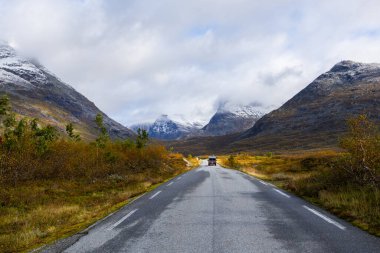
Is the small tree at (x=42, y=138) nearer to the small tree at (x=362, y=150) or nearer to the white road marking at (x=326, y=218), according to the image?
the small tree at (x=362, y=150)

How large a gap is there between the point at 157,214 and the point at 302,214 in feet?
13.3

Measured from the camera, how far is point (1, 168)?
70.9ft

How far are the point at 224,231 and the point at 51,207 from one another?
934 cm

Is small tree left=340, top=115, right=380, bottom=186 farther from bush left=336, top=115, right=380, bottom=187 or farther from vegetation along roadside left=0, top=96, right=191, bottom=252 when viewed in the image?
vegetation along roadside left=0, top=96, right=191, bottom=252

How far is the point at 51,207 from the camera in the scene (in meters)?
15.4

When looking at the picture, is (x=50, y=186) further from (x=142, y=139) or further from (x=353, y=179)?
(x=142, y=139)

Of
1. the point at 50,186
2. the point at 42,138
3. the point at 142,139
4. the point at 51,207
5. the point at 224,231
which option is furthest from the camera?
the point at 142,139

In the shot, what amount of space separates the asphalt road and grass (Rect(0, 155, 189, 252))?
1097 mm

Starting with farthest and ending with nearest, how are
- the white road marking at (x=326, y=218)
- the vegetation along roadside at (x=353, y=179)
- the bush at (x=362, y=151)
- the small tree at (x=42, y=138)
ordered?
the small tree at (x=42, y=138) → the bush at (x=362, y=151) → the vegetation along roadside at (x=353, y=179) → the white road marking at (x=326, y=218)

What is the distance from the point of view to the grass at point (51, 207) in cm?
907

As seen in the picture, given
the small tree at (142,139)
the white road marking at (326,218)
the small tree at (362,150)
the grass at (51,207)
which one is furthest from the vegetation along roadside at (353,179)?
the small tree at (142,139)

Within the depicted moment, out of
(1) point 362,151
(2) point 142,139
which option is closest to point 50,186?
(1) point 362,151

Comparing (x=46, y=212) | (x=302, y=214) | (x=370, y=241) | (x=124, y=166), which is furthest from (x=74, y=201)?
(x=124, y=166)

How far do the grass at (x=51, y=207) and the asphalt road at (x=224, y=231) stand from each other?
3.60 ft
